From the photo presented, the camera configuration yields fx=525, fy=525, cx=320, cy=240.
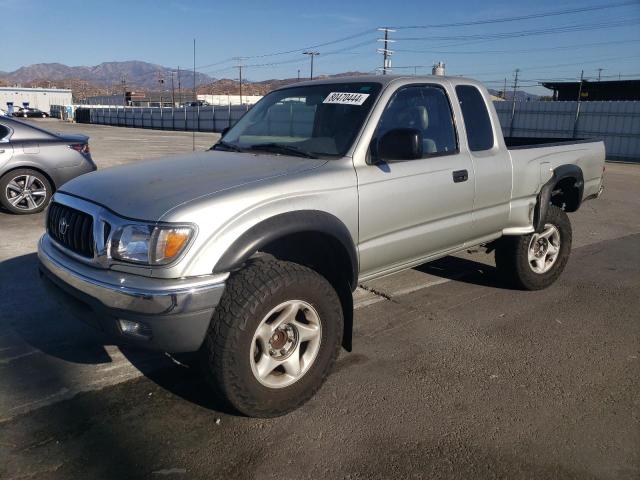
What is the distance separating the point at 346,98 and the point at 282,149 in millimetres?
580

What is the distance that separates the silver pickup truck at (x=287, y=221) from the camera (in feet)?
8.27

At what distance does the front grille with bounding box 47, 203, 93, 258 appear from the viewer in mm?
2803

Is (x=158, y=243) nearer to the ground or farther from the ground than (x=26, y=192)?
farther from the ground

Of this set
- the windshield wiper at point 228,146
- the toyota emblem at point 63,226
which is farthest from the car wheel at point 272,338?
the windshield wiper at point 228,146

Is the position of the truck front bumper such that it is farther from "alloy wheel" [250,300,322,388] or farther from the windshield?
the windshield

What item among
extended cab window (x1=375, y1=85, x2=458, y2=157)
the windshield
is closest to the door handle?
extended cab window (x1=375, y1=85, x2=458, y2=157)

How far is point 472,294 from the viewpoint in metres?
4.90

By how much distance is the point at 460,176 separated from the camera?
390 cm

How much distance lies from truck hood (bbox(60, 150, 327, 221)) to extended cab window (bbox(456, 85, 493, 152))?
1.54 meters

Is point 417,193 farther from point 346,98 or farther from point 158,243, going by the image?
point 158,243

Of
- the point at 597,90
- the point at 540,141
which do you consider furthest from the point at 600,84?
the point at 540,141

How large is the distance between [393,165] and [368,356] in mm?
1312

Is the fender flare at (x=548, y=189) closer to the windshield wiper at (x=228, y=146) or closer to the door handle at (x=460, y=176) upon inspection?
the door handle at (x=460, y=176)

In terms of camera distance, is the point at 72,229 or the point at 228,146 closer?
the point at 72,229
